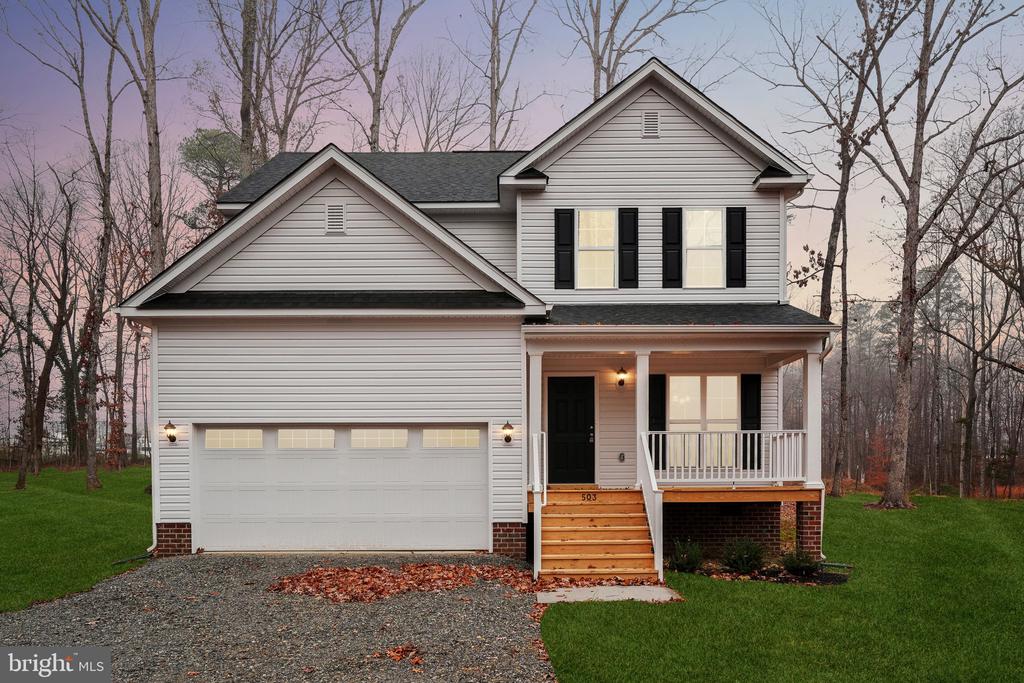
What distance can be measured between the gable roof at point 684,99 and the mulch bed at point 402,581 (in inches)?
293

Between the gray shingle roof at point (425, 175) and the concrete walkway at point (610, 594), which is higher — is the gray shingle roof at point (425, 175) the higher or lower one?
the higher one

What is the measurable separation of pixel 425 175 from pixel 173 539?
936 cm

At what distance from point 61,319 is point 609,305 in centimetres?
2116

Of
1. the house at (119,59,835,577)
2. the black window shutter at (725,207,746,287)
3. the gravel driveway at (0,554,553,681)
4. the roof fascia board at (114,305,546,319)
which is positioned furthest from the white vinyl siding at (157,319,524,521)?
the black window shutter at (725,207,746,287)

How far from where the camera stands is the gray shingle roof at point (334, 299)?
11.6 m

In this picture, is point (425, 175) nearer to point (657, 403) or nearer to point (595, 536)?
point (657, 403)

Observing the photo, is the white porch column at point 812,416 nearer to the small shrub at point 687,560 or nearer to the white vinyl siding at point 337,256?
the small shrub at point 687,560

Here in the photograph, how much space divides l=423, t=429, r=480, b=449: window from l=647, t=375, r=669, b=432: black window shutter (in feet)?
12.3

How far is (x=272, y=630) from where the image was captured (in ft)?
25.9

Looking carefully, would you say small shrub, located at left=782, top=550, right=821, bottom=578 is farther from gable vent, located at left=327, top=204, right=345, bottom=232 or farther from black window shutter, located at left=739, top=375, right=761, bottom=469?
gable vent, located at left=327, top=204, right=345, bottom=232

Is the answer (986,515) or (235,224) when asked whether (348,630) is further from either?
(986,515)

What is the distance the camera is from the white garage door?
11961mm

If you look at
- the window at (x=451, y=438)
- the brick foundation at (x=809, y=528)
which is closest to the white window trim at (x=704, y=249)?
the brick foundation at (x=809, y=528)

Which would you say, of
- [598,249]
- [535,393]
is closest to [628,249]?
[598,249]
